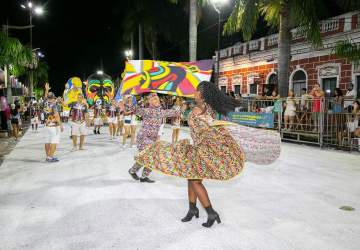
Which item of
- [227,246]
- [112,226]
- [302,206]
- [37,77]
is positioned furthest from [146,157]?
[37,77]

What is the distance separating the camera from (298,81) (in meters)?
21.8

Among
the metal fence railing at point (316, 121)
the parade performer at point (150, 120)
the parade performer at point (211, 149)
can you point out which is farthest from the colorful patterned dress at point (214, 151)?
the metal fence railing at point (316, 121)

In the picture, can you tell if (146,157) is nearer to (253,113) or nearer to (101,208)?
(101,208)

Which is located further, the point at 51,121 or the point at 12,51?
the point at 12,51

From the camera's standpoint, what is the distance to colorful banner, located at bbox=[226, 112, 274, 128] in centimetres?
1393

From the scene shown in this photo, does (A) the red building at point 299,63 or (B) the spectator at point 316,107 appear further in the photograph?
(A) the red building at point 299,63

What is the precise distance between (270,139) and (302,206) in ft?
5.54

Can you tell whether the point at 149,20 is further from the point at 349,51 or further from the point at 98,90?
the point at 349,51

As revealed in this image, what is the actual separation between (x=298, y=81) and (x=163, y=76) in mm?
15377

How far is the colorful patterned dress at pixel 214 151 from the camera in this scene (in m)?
4.07

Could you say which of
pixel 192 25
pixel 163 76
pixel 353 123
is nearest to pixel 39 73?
pixel 192 25

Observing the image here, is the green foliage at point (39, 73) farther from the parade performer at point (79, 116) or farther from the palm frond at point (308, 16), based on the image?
the palm frond at point (308, 16)

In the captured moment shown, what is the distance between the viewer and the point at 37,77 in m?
54.6

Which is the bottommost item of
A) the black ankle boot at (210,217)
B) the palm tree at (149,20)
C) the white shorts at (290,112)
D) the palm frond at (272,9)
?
the black ankle boot at (210,217)
